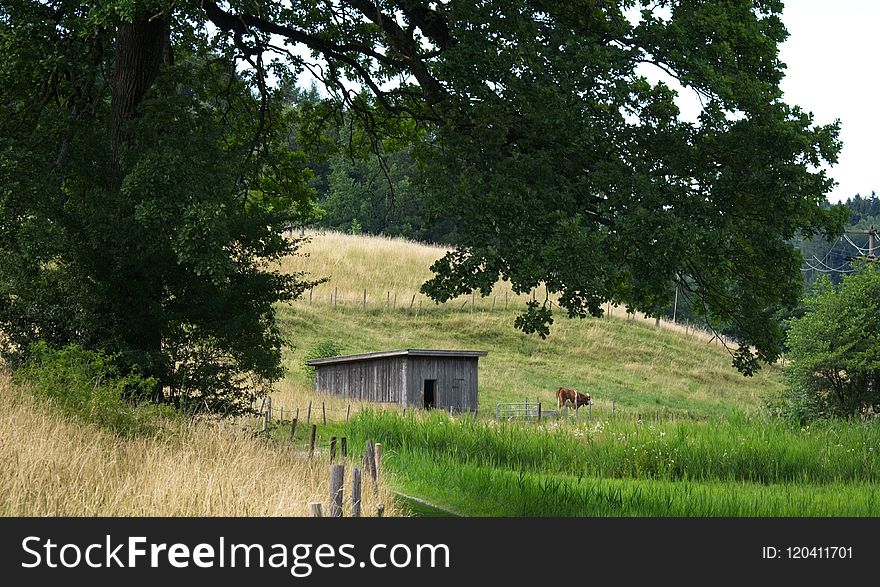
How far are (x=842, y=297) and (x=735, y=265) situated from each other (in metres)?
16.5

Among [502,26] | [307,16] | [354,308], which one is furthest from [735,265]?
[354,308]

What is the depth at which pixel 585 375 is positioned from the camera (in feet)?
193

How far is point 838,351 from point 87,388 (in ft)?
79.3

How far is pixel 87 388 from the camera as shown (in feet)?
A: 46.5

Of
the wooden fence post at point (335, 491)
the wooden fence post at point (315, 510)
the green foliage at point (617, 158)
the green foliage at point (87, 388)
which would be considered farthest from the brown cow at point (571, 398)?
the wooden fence post at point (315, 510)

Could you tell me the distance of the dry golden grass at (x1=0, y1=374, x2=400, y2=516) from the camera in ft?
34.1

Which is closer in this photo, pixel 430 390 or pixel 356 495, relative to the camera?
pixel 356 495

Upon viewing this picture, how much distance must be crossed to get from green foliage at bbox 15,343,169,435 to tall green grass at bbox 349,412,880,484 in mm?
5508

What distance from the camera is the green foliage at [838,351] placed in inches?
1226

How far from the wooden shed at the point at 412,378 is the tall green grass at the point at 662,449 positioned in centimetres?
1779

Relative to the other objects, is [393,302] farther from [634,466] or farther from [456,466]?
[456,466]

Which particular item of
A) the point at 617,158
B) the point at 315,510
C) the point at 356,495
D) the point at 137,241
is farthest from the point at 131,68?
the point at 315,510

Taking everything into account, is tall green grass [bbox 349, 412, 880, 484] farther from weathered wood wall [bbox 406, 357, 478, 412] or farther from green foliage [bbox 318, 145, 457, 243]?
green foliage [bbox 318, 145, 457, 243]

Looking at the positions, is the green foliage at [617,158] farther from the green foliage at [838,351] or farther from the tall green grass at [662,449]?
the green foliage at [838,351]
